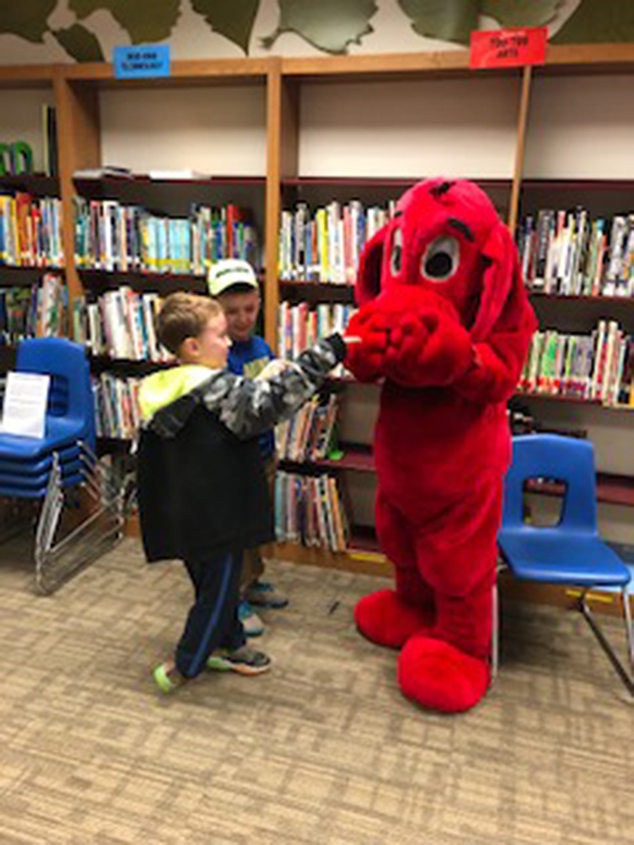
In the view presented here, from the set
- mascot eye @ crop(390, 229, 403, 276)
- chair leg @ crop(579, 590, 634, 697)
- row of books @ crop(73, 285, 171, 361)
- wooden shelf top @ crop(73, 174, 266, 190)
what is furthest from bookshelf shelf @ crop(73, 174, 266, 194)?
chair leg @ crop(579, 590, 634, 697)

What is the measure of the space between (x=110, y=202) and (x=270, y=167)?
750 millimetres

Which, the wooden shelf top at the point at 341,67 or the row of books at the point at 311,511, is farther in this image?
the row of books at the point at 311,511

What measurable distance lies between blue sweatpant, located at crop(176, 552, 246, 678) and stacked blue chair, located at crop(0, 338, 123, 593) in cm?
90

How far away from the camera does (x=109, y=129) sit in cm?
295

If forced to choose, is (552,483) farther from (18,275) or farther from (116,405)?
(18,275)

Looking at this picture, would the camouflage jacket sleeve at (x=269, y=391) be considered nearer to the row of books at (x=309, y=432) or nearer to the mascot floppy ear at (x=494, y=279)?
the mascot floppy ear at (x=494, y=279)

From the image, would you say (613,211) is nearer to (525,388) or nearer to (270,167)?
(525,388)

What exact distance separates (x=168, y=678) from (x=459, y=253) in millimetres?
1510

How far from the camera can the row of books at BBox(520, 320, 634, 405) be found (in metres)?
2.40

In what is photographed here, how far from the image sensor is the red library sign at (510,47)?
2.13 meters

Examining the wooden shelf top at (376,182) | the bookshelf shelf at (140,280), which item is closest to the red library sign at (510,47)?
the wooden shelf top at (376,182)

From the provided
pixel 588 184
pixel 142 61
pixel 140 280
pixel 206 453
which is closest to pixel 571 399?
pixel 588 184

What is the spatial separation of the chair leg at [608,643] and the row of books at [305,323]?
1433 mm

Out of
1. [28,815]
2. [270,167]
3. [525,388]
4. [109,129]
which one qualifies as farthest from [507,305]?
[109,129]
